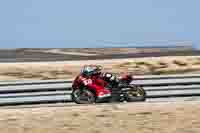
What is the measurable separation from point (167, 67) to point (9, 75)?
839 cm

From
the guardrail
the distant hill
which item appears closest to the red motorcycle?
the guardrail

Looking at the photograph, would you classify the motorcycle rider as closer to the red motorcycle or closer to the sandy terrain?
the red motorcycle

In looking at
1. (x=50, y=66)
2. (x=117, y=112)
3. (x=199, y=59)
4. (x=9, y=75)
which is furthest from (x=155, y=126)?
(x=199, y=59)

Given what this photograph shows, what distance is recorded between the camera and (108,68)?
30.8 metres

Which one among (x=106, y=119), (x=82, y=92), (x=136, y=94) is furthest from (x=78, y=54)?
(x=106, y=119)

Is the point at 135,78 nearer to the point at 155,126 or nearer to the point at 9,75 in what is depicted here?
the point at 155,126

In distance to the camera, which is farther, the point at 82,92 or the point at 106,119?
the point at 82,92

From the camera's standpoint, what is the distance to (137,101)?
1706 cm

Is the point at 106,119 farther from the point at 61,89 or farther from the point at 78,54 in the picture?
the point at 78,54

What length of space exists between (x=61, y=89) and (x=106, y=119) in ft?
14.3

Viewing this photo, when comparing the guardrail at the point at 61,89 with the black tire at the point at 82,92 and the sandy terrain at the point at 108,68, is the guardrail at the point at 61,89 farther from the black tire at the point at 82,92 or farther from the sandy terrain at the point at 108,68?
the sandy terrain at the point at 108,68

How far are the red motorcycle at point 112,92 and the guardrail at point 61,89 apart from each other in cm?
30

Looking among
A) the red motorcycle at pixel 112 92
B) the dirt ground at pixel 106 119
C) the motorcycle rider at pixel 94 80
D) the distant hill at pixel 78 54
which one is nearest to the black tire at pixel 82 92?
the red motorcycle at pixel 112 92

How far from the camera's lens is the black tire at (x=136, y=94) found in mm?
17125
